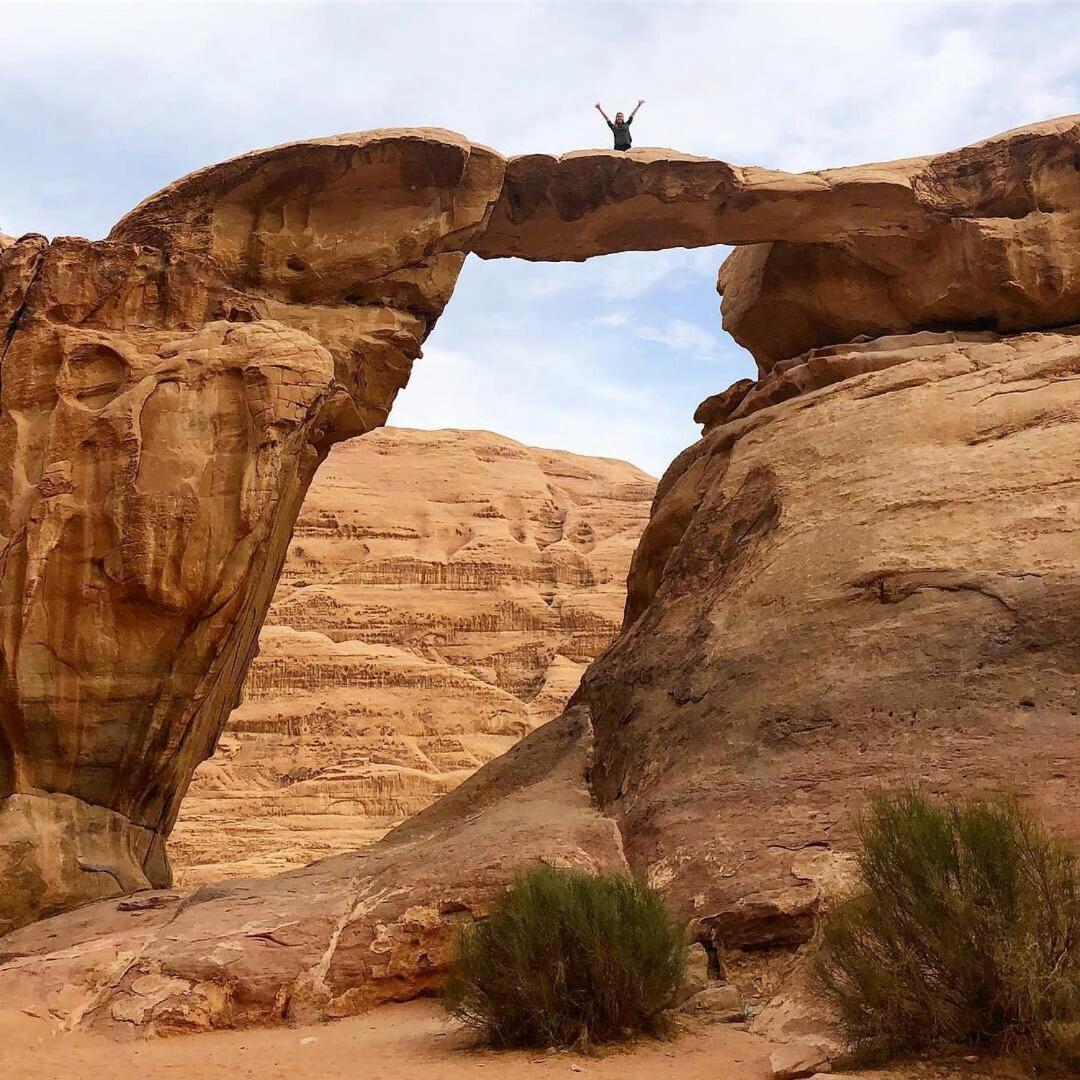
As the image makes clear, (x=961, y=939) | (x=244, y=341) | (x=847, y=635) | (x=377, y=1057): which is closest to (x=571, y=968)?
(x=377, y=1057)

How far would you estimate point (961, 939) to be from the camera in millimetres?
5477

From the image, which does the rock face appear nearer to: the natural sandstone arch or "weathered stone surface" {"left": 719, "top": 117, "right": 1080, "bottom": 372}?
the natural sandstone arch

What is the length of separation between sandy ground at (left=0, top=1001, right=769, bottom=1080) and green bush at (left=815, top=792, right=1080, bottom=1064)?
677 millimetres

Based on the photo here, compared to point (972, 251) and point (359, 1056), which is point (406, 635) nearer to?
point (972, 251)

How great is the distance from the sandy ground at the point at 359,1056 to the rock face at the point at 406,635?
20.9 metres

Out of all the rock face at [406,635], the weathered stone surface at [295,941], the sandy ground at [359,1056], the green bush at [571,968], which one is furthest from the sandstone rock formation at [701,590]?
the rock face at [406,635]

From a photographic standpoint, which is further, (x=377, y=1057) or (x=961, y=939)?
(x=377, y=1057)

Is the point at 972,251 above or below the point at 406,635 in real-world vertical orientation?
above

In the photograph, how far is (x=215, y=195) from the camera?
44.2 feet

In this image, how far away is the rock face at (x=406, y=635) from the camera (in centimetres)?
3400

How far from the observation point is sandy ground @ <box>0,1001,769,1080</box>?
6195mm

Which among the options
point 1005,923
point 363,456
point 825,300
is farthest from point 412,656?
point 1005,923

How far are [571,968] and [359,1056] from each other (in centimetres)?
123

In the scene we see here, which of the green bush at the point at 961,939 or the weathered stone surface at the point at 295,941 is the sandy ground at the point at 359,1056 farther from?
the green bush at the point at 961,939
